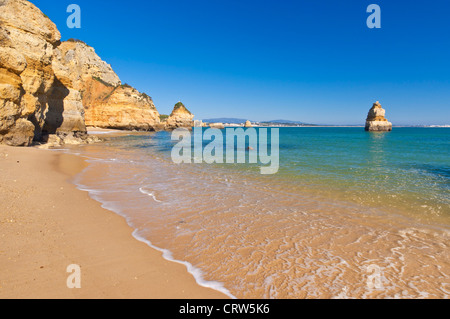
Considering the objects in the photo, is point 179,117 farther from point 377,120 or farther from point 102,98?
point 377,120

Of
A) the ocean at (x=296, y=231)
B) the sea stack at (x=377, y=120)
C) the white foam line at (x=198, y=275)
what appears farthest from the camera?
the sea stack at (x=377, y=120)

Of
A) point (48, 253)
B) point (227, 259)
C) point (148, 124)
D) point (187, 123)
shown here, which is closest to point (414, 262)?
point (227, 259)

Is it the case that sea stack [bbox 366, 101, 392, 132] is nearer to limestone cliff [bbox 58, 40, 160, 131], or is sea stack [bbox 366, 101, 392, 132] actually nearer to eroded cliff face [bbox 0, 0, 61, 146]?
limestone cliff [bbox 58, 40, 160, 131]

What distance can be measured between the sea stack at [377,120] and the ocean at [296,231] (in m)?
82.2

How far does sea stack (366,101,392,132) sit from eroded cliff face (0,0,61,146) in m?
89.5

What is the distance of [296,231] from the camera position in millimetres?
5457

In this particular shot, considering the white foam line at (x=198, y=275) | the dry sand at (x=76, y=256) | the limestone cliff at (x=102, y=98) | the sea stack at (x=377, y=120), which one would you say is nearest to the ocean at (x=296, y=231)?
the white foam line at (x=198, y=275)

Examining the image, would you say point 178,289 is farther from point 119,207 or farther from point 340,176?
point 340,176

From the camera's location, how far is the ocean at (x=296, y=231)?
3.56 meters

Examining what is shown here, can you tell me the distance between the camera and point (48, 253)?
3.83m

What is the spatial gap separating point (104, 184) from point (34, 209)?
3.78 m

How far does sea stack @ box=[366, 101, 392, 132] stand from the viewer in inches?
3113

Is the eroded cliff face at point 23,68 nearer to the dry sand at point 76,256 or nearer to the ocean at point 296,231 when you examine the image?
the ocean at point 296,231

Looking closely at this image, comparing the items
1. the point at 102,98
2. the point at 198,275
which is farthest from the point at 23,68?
the point at 102,98
